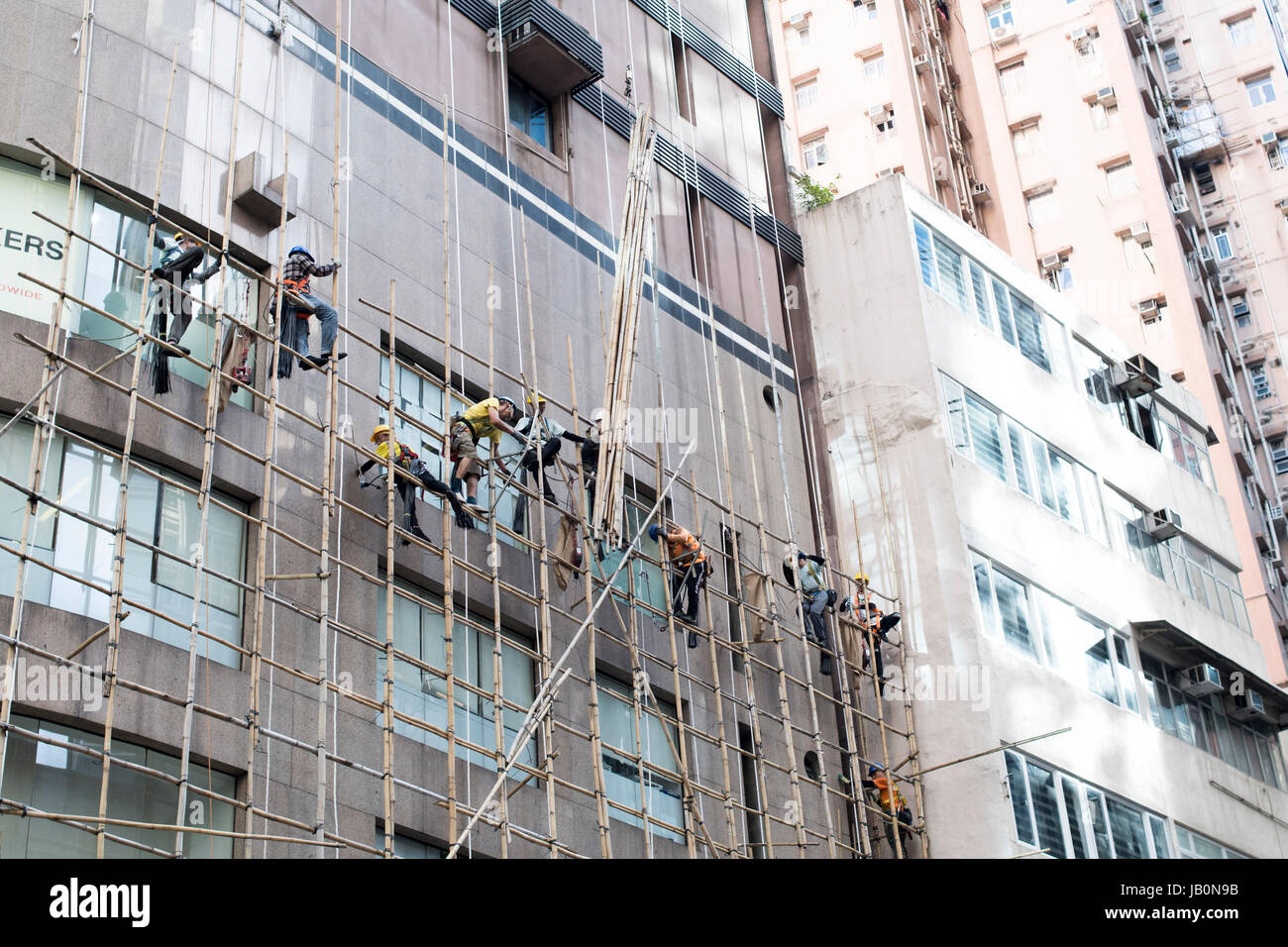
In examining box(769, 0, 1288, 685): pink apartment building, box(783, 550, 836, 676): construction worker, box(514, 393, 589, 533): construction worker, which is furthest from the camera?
box(769, 0, 1288, 685): pink apartment building

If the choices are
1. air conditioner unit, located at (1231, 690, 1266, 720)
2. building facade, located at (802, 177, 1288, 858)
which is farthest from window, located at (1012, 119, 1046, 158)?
air conditioner unit, located at (1231, 690, 1266, 720)

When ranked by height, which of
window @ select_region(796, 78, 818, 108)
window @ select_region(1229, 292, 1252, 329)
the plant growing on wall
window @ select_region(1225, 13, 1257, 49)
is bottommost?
the plant growing on wall

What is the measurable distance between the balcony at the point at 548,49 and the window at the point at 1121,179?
100 feet

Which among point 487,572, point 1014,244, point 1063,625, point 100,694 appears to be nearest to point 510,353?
point 487,572

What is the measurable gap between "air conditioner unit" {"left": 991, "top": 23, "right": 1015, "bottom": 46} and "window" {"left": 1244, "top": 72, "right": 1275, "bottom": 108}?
9660 mm

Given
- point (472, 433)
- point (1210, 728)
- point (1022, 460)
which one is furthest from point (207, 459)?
point (1210, 728)

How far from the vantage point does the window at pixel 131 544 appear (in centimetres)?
1476

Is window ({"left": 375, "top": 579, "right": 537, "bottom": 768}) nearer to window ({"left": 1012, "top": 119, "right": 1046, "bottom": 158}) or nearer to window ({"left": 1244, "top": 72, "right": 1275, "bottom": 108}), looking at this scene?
window ({"left": 1012, "top": 119, "right": 1046, "bottom": 158})

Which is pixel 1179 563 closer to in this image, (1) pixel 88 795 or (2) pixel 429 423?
(2) pixel 429 423

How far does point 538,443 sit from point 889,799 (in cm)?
787

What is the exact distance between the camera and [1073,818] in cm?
2441

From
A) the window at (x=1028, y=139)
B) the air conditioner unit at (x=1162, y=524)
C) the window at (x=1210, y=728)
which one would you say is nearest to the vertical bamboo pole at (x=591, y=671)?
the window at (x=1210, y=728)

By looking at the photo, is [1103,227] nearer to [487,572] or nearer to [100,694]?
[487,572]

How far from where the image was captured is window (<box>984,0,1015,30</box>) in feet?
182
